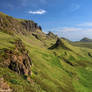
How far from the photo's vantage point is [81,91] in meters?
76.4

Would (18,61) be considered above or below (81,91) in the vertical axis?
above

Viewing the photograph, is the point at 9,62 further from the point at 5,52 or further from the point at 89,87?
the point at 89,87

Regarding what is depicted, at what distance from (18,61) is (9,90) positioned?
971 inches

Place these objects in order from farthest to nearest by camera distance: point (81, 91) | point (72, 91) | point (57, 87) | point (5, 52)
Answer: point (81, 91), point (72, 91), point (57, 87), point (5, 52)

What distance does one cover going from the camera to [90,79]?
104 meters

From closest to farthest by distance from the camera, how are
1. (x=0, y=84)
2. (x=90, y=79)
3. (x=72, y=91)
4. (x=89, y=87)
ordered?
1. (x=0, y=84)
2. (x=72, y=91)
3. (x=89, y=87)
4. (x=90, y=79)

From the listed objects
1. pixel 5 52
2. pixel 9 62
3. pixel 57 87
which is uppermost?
pixel 5 52

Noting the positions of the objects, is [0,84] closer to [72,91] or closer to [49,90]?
[49,90]

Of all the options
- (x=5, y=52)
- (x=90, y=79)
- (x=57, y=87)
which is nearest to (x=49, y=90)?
(x=57, y=87)

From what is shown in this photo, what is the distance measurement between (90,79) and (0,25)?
6010 inches

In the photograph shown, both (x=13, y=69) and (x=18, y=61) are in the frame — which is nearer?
(x=13, y=69)

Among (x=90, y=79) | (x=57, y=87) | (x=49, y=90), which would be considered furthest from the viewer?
(x=90, y=79)

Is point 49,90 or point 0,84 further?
point 49,90

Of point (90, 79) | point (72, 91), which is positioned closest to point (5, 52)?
point (72, 91)
